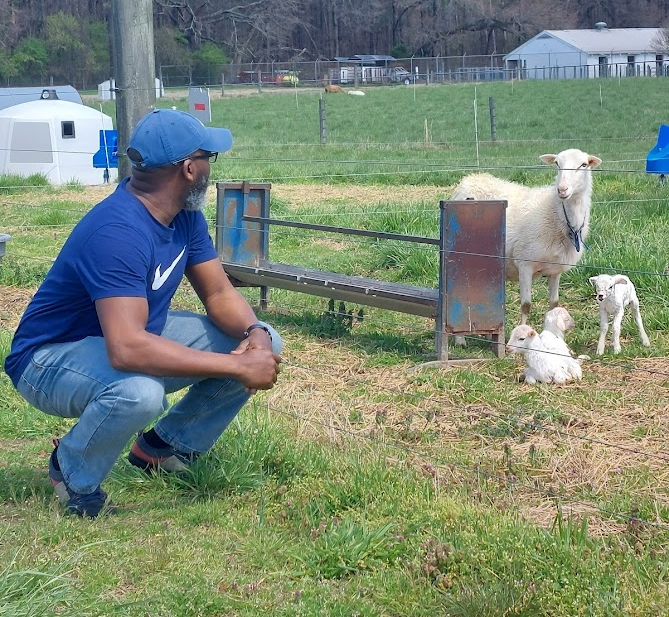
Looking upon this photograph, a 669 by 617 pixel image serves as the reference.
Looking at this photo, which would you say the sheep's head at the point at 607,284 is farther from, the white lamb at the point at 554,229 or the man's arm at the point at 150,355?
the man's arm at the point at 150,355

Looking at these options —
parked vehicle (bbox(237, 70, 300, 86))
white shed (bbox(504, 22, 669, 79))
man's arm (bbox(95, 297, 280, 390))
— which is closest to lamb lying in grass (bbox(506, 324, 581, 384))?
man's arm (bbox(95, 297, 280, 390))

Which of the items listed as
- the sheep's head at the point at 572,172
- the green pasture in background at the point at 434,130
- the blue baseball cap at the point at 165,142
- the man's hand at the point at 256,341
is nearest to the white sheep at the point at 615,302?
the sheep's head at the point at 572,172

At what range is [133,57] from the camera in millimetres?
5898

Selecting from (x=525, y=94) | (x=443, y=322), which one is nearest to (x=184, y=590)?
(x=443, y=322)

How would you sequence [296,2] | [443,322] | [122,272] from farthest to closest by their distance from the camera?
[296,2], [443,322], [122,272]

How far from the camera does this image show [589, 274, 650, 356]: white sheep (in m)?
6.35

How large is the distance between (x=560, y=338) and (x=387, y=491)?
2.76 metres

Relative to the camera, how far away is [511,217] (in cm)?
777

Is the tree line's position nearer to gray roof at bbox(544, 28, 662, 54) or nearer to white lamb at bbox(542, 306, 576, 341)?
gray roof at bbox(544, 28, 662, 54)

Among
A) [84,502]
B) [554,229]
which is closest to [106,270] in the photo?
[84,502]

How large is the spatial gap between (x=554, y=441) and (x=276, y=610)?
2.10 meters

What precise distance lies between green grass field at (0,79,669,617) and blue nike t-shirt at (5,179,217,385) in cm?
68

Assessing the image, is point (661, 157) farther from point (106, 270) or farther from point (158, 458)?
point (106, 270)

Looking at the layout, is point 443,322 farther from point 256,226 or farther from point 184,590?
point 184,590
